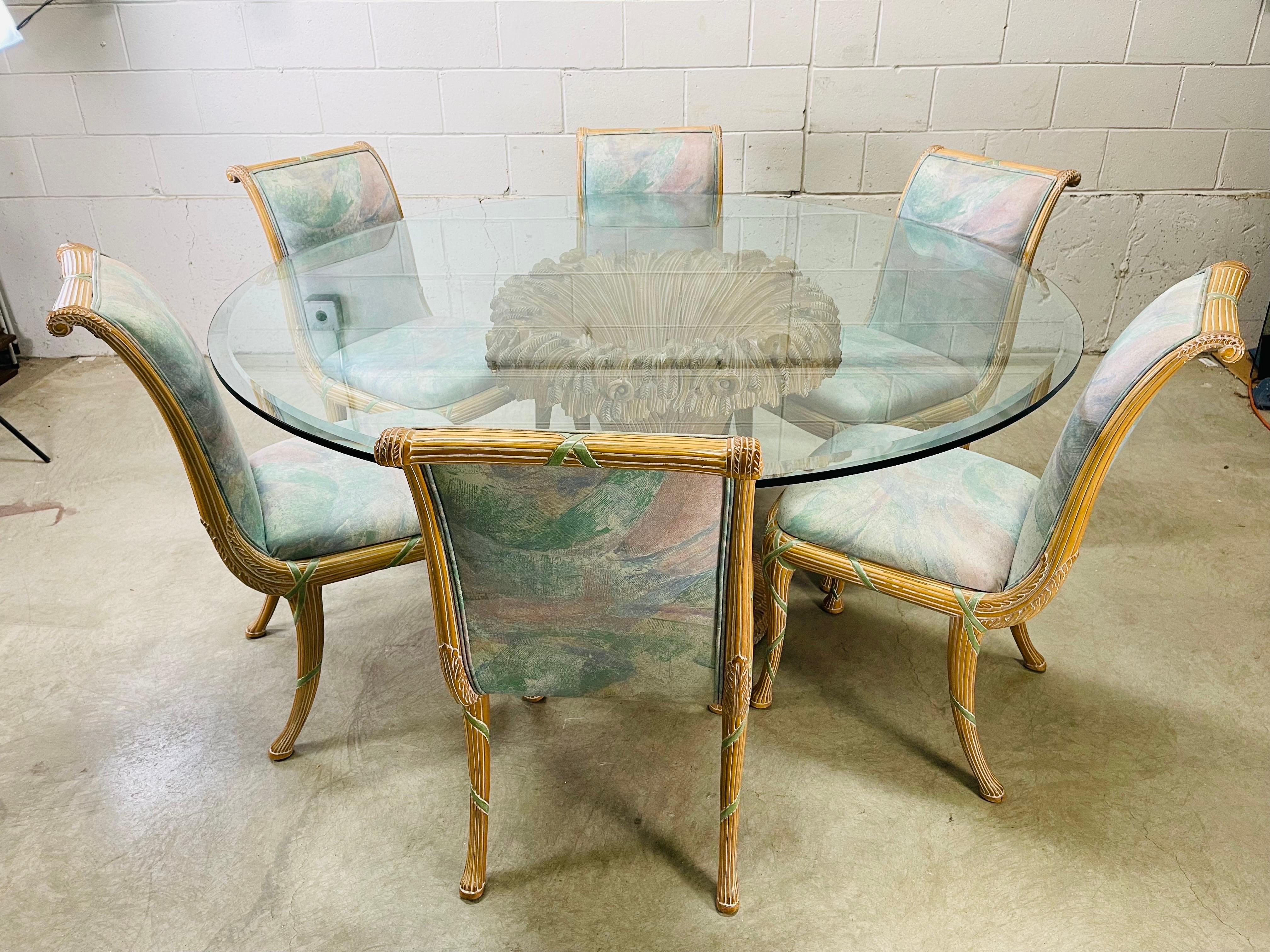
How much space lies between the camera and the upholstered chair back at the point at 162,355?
124 cm

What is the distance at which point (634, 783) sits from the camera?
63.6 inches

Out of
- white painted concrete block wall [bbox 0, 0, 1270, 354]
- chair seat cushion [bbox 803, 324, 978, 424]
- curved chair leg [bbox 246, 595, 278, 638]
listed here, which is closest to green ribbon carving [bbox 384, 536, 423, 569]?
curved chair leg [bbox 246, 595, 278, 638]

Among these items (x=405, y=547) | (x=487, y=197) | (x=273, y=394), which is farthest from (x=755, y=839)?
(x=487, y=197)

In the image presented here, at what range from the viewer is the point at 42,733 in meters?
1.74

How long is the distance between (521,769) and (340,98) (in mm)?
2471

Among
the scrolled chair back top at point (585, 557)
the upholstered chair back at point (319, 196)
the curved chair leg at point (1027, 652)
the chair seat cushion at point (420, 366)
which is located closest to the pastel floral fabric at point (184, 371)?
the chair seat cushion at point (420, 366)

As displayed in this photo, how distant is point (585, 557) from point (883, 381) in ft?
2.43

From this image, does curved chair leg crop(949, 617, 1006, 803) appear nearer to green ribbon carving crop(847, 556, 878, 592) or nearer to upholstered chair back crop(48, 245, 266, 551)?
green ribbon carving crop(847, 556, 878, 592)

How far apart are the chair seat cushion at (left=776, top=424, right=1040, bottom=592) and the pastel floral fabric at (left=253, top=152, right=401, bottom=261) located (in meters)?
1.44

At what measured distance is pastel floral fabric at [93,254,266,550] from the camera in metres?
1.29

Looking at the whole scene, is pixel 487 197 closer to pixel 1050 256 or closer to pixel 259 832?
pixel 1050 256

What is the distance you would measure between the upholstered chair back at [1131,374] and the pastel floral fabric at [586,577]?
58 centimetres

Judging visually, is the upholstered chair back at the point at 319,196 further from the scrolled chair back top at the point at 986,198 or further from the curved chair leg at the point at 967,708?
the curved chair leg at the point at 967,708

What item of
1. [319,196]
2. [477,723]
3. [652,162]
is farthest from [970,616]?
[319,196]
